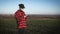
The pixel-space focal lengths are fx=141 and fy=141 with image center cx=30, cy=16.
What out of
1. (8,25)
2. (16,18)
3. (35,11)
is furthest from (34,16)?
(8,25)

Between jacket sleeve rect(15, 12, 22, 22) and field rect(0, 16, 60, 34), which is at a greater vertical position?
jacket sleeve rect(15, 12, 22, 22)

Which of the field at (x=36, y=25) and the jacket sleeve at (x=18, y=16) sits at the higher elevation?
the jacket sleeve at (x=18, y=16)

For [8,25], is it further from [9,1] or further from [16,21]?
[9,1]

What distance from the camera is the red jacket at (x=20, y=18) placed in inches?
72.9

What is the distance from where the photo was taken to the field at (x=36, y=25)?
1876mm

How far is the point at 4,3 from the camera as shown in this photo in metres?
1.90

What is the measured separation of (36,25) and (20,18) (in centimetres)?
23

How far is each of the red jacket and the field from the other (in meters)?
0.05

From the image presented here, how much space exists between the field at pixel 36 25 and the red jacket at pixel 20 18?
2.1 inches

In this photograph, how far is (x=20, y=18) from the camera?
1.86 meters

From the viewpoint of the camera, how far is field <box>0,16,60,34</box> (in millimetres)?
1876

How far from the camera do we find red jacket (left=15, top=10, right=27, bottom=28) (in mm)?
1852

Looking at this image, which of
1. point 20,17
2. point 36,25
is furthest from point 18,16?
point 36,25

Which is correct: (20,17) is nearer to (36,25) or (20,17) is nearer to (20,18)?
(20,18)
